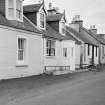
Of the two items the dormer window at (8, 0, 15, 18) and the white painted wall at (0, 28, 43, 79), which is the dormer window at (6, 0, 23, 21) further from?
the white painted wall at (0, 28, 43, 79)

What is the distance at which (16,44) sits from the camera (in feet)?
58.3

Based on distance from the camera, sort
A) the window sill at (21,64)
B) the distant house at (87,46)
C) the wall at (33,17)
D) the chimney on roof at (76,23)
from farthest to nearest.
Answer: the chimney on roof at (76,23) < the distant house at (87,46) < the wall at (33,17) < the window sill at (21,64)

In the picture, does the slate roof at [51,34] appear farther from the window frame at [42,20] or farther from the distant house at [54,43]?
the window frame at [42,20]

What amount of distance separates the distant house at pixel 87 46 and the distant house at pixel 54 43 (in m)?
8.89

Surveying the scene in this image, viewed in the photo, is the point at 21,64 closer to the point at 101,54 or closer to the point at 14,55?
the point at 14,55

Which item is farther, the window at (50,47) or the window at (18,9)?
the window at (50,47)

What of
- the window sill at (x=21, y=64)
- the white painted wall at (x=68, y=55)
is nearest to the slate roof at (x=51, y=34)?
the white painted wall at (x=68, y=55)

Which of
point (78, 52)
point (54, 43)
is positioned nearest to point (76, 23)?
point (78, 52)

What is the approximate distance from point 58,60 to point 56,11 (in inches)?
422

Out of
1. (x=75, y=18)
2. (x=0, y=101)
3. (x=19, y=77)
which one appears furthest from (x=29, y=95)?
(x=75, y=18)

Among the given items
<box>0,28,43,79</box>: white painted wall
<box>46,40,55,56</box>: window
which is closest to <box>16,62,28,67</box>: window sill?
<box>0,28,43,79</box>: white painted wall

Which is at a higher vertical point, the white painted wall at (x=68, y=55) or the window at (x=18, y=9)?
the window at (x=18, y=9)

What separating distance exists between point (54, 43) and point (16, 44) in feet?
25.5

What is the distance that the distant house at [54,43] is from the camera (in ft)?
74.4
